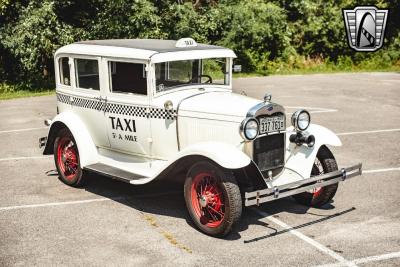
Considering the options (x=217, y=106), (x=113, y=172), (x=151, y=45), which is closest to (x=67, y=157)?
(x=113, y=172)

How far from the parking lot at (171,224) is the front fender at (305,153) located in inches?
25.2

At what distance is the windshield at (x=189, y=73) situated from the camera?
700cm

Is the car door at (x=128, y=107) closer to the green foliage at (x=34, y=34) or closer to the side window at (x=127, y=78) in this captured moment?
the side window at (x=127, y=78)

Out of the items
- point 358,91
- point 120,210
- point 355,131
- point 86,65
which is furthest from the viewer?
point 358,91

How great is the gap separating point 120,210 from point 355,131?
6.75m

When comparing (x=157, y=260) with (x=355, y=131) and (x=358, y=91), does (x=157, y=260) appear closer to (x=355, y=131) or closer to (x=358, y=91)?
(x=355, y=131)

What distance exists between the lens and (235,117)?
623cm

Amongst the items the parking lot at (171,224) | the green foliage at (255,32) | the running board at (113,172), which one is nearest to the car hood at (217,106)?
the running board at (113,172)

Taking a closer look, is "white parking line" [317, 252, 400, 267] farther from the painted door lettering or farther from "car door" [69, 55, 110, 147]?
"car door" [69, 55, 110, 147]

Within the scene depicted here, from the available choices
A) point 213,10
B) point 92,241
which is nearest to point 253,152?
point 92,241

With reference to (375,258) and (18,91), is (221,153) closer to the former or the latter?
(375,258)

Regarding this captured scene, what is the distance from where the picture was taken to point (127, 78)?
7234mm

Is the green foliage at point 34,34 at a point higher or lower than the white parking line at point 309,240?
higher

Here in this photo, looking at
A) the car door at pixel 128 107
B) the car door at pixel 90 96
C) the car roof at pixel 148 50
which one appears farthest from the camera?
the car door at pixel 90 96
